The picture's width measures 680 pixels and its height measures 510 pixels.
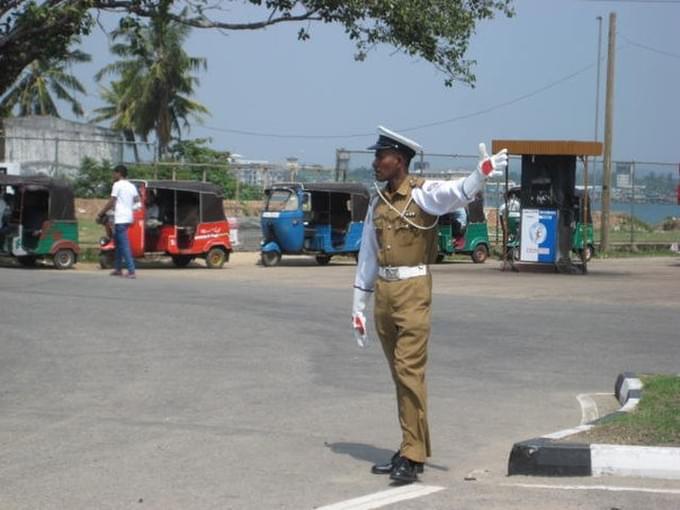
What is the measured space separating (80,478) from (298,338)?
604 centimetres

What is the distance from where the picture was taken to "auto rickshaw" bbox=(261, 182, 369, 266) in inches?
1005

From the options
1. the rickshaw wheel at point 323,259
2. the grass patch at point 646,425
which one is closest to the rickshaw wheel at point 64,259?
the rickshaw wheel at point 323,259

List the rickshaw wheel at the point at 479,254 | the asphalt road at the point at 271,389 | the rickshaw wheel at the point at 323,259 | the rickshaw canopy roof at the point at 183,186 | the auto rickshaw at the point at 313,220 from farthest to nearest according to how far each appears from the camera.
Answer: the rickshaw wheel at the point at 479,254
the rickshaw wheel at the point at 323,259
the auto rickshaw at the point at 313,220
the rickshaw canopy roof at the point at 183,186
the asphalt road at the point at 271,389

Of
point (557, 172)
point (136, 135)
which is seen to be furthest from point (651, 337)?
point (136, 135)

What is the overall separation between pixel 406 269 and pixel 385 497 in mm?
1358

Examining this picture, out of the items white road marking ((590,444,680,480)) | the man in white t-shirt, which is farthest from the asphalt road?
the man in white t-shirt

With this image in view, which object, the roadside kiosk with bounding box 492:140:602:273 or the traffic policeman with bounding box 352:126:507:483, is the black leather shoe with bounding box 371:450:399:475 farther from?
the roadside kiosk with bounding box 492:140:602:273

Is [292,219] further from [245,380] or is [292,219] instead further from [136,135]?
[136,135]

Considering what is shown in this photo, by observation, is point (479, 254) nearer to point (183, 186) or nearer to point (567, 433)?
point (183, 186)

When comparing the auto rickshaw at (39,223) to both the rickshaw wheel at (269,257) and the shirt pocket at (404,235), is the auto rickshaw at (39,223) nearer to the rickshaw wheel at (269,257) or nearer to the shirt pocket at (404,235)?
the rickshaw wheel at (269,257)

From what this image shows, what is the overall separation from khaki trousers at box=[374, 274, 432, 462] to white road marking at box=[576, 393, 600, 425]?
2.03 m

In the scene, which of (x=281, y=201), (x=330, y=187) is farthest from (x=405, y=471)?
(x=330, y=187)

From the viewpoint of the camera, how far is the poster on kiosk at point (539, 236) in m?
24.2

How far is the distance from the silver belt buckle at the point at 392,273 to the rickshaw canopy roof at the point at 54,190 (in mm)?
16384
